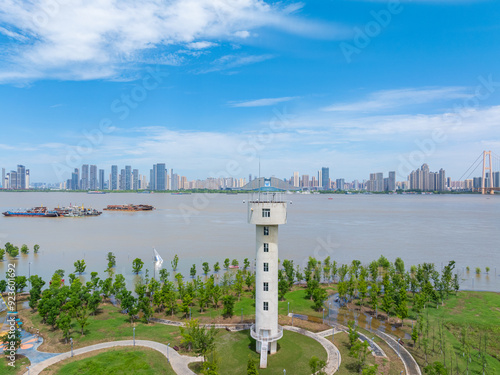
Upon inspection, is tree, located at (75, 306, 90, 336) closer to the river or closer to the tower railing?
Result: the tower railing

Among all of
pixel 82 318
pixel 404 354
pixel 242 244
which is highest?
pixel 82 318

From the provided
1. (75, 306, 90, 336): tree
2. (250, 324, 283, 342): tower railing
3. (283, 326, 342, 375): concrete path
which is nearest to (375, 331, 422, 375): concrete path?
(283, 326, 342, 375): concrete path

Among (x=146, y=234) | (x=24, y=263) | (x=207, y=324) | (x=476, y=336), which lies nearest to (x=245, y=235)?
(x=146, y=234)

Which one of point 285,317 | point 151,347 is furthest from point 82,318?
point 285,317

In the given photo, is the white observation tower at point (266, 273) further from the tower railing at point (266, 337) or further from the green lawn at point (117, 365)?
the green lawn at point (117, 365)

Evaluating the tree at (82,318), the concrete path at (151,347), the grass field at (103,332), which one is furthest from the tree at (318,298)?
the tree at (82,318)

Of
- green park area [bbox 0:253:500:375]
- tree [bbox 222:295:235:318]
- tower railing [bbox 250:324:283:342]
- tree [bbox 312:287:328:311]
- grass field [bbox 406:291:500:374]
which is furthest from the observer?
tree [bbox 312:287:328:311]

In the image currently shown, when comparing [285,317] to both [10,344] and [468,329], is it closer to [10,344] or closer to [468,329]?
[468,329]
